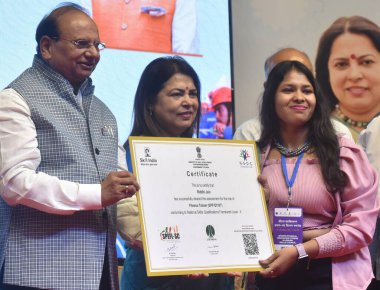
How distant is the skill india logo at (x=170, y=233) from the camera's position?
229 cm

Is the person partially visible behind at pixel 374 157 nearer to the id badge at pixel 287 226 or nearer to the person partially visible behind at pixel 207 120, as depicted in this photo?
the id badge at pixel 287 226

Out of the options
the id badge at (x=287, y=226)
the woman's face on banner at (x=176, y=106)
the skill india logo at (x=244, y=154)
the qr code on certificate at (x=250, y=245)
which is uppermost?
the woman's face on banner at (x=176, y=106)

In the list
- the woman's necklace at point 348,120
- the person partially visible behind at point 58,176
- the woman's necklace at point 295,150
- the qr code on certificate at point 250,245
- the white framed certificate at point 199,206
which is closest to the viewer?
the person partially visible behind at point 58,176

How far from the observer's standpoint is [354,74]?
14.4 feet

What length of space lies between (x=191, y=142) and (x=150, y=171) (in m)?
0.23

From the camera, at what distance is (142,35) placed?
12.9 ft

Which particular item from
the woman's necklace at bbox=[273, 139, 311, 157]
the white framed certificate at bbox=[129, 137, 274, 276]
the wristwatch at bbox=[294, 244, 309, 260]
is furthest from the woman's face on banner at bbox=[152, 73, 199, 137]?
the wristwatch at bbox=[294, 244, 309, 260]

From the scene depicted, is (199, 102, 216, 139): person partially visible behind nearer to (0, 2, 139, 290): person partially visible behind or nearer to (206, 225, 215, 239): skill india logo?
(206, 225, 215, 239): skill india logo

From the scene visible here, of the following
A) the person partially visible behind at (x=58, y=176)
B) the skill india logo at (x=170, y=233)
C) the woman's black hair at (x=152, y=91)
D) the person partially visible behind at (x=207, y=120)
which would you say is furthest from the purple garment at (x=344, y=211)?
the person partially visible behind at (x=207, y=120)

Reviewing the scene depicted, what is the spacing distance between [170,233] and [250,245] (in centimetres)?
33

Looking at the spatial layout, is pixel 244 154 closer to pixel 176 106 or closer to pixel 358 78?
pixel 176 106

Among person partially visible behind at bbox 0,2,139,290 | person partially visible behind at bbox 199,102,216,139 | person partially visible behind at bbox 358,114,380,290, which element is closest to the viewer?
person partially visible behind at bbox 0,2,139,290

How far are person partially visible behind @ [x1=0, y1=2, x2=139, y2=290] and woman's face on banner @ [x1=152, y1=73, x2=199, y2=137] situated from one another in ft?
1.39

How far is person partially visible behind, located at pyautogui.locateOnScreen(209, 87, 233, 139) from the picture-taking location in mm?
4137
